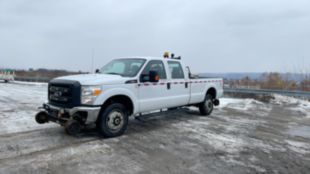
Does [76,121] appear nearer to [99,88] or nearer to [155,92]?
[99,88]

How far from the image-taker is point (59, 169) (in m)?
3.53

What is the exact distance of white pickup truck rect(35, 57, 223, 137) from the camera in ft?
15.5

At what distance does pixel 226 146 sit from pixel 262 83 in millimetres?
12573

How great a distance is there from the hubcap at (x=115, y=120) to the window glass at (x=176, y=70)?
7.20ft

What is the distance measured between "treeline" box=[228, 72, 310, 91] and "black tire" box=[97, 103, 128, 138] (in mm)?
12030

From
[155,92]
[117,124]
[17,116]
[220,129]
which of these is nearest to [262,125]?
[220,129]

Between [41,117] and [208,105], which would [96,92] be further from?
[208,105]

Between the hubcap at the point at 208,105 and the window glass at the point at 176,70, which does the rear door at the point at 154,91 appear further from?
the hubcap at the point at 208,105

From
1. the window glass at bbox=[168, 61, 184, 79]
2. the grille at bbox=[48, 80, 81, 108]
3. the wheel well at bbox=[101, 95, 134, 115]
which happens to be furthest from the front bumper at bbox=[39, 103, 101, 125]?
the window glass at bbox=[168, 61, 184, 79]

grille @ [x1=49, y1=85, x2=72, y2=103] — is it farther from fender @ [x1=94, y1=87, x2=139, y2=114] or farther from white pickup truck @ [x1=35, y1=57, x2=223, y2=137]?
fender @ [x1=94, y1=87, x2=139, y2=114]

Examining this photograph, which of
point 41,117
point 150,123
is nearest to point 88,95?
point 41,117

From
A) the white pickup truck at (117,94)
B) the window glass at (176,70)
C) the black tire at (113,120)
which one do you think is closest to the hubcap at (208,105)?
the white pickup truck at (117,94)

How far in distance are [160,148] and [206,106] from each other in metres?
Answer: 4.10

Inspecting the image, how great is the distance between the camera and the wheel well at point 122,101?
17.0 ft
